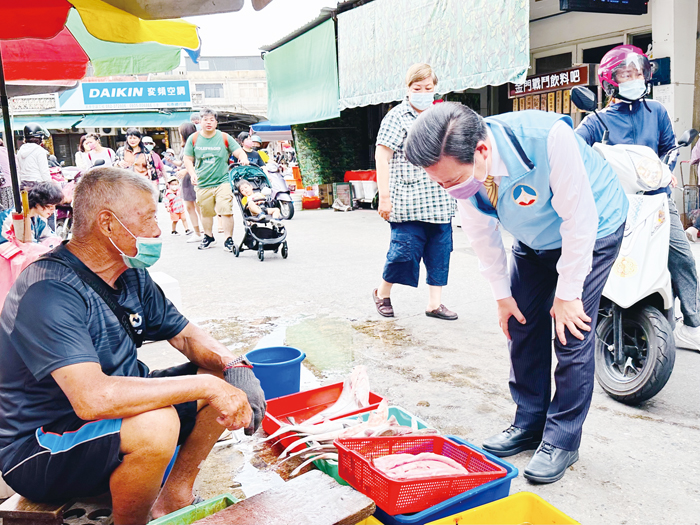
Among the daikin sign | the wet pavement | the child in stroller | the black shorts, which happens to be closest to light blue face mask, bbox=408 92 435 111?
the wet pavement

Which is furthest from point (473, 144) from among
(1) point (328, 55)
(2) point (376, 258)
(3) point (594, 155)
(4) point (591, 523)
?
(1) point (328, 55)

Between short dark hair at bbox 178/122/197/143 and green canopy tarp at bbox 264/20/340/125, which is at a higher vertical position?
green canopy tarp at bbox 264/20/340/125

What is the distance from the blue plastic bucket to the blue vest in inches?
54.3

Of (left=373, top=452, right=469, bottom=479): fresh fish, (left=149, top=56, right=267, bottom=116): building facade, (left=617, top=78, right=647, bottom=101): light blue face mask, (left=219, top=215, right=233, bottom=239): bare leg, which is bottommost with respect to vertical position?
(left=373, top=452, right=469, bottom=479): fresh fish

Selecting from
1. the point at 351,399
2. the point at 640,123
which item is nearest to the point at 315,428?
the point at 351,399

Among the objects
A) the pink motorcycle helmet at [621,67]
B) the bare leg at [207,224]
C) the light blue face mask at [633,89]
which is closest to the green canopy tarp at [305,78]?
the bare leg at [207,224]

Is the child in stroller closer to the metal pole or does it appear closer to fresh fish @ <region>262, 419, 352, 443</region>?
the metal pole

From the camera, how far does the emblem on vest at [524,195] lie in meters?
2.30

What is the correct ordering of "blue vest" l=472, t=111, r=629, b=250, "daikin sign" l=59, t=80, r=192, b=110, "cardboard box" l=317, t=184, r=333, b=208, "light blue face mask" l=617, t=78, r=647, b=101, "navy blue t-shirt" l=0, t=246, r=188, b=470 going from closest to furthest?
"navy blue t-shirt" l=0, t=246, r=188, b=470 < "blue vest" l=472, t=111, r=629, b=250 < "light blue face mask" l=617, t=78, r=647, b=101 < "cardboard box" l=317, t=184, r=333, b=208 < "daikin sign" l=59, t=80, r=192, b=110

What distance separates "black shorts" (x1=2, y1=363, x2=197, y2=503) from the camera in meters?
1.92

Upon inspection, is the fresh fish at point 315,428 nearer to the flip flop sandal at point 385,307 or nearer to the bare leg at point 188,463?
the bare leg at point 188,463

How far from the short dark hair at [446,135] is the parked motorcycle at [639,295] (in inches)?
58.1

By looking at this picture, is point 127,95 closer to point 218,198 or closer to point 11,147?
point 218,198

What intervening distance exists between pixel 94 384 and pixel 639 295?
8.66 feet
